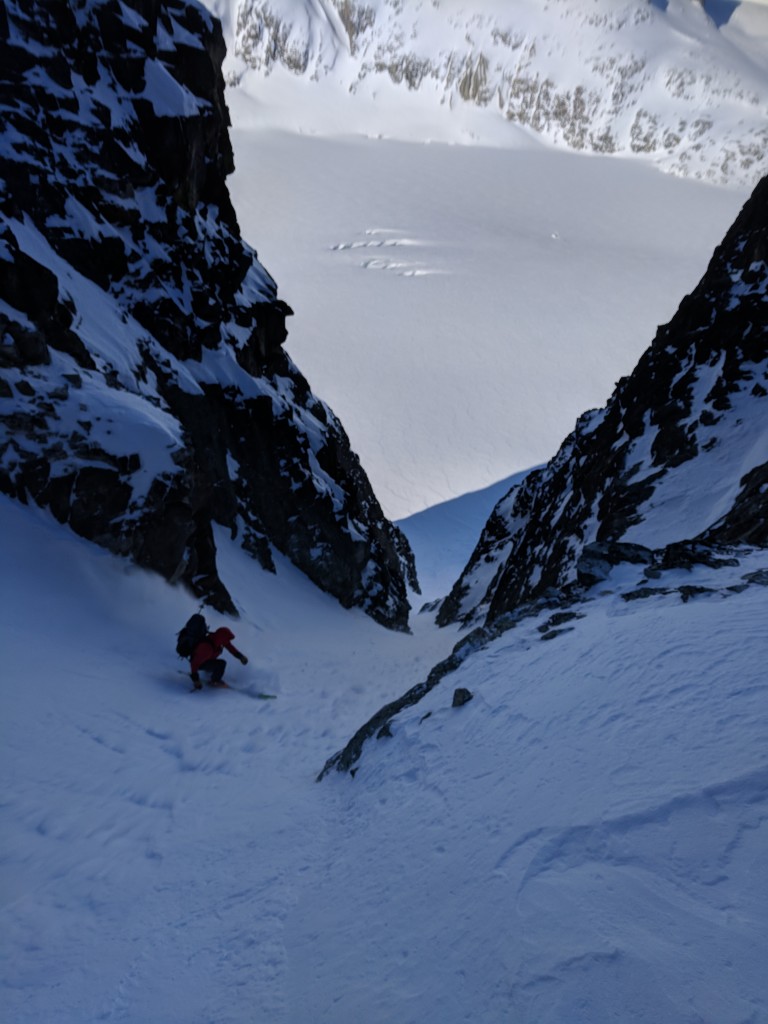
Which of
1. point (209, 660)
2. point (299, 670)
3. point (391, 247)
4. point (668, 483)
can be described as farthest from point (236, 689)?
point (391, 247)

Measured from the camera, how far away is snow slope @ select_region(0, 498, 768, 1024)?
283 centimetres

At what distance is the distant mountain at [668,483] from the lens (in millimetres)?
8039

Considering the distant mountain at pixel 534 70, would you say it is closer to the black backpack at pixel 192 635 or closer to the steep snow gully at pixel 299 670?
the steep snow gully at pixel 299 670

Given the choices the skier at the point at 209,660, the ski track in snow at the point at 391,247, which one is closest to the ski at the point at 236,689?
the skier at the point at 209,660

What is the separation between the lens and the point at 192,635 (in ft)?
31.6

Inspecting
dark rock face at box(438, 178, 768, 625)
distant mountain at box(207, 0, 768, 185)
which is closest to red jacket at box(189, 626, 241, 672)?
dark rock face at box(438, 178, 768, 625)

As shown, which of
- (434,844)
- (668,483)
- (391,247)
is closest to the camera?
(434,844)

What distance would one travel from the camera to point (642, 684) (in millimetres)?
4723

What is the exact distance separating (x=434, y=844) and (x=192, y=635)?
629cm

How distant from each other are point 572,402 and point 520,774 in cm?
6164

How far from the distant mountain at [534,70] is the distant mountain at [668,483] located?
480 feet

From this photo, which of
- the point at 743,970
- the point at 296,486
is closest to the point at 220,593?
the point at 296,486

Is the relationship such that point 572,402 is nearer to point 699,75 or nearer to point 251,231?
point 251,231

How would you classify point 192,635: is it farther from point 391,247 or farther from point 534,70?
point 534,70
